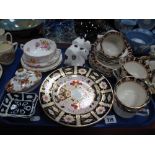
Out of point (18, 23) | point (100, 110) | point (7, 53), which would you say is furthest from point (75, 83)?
point (18, 23)

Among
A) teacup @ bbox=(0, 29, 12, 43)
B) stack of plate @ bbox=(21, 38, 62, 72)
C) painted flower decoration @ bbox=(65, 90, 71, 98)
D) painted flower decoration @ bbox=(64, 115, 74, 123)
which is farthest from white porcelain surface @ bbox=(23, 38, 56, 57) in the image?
painted flower decoration @ bbox=(64, 115, 74, 123)

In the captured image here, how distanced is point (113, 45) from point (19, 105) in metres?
0.51

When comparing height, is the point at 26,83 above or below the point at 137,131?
above

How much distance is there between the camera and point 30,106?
1020 mm

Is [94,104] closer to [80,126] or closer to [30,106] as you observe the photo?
[80,126]

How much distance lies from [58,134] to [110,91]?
272mm

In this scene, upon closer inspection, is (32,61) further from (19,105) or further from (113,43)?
(113,43)

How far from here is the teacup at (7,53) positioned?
117 cm

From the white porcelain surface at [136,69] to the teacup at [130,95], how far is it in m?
0.07

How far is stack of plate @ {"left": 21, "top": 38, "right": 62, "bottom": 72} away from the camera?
45.7 inches

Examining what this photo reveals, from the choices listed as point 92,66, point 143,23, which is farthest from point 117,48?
point 143,23

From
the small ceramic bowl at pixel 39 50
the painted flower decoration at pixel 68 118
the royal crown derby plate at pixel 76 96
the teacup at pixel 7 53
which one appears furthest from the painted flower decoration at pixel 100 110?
the teacup at pixel 7 53

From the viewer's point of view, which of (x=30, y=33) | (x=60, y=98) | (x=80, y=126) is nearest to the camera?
(x=80, y=126)

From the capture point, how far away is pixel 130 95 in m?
1.08
